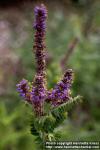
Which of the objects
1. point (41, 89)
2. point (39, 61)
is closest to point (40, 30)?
point (39, 61)

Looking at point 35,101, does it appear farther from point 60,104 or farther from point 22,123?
point 22,123

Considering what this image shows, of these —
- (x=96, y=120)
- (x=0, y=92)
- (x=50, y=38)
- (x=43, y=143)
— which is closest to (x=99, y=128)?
(x=96, y=120)

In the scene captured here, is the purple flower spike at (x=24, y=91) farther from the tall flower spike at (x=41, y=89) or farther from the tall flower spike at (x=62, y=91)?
the tall flower spike at (x=62, y=91)

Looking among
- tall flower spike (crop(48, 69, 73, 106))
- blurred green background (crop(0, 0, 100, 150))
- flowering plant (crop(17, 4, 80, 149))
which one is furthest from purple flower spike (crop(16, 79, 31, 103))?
blurred green background (crop(0, 0, 100, 150))

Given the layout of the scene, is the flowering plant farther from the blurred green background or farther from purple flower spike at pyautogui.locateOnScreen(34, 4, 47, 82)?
the blurred green background

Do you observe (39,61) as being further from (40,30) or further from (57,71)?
(57,71)

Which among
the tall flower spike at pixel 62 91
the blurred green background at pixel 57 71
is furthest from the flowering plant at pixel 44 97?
the blurred green background at pixel 57 71
